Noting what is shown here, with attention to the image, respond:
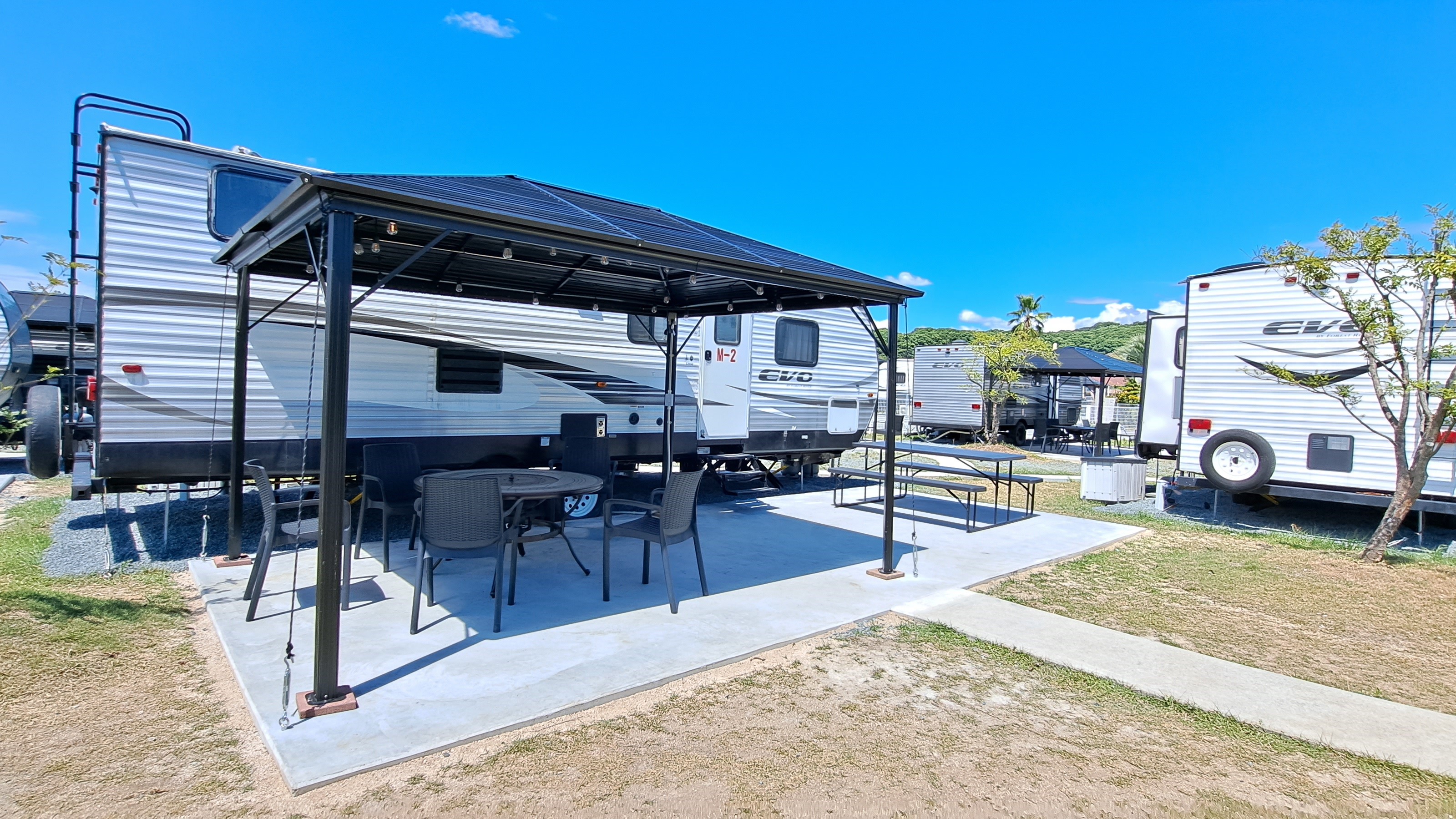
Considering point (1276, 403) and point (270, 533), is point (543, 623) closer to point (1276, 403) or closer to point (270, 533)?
point (270, 533)

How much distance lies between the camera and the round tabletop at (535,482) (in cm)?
442

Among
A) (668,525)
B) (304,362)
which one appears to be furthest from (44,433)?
(668,525)

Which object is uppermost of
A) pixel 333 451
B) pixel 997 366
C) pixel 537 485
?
pixel 997 366

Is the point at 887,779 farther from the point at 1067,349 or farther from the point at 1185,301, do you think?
the point at 1067,349

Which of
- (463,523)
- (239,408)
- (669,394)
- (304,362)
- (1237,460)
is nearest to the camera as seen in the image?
(463,523)

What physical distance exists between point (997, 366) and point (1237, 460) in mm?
10675

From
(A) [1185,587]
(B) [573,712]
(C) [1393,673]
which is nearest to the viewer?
(B) [573,712]

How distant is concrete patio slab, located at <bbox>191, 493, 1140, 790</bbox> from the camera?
3.13 meters

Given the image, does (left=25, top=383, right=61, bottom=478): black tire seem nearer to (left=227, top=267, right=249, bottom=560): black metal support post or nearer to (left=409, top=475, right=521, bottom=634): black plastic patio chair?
(left=227, top=267, right=249, bottom=560): black metal support post

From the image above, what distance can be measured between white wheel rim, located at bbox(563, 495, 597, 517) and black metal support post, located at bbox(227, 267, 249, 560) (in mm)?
2801

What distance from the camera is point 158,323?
17.7ft

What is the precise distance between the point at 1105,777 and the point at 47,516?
27.8 ft

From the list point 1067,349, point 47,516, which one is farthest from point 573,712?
point 1067,349

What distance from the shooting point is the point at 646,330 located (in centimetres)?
799
